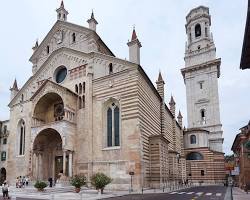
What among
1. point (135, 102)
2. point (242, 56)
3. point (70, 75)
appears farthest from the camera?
point (70, 75)

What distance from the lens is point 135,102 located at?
3228cm

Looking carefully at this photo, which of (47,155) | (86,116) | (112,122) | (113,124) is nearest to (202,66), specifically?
(112,122)

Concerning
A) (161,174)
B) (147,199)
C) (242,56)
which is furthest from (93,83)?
(242,56)

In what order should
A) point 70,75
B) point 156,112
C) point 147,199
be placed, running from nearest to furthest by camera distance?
point 147,199 < point 70,75 < point 156,112

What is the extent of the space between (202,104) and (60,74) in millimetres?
40054

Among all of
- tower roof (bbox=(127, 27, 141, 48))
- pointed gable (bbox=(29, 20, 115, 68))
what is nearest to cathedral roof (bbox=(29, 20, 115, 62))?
pointed gable (bbox=(29, 20, 115, 68))

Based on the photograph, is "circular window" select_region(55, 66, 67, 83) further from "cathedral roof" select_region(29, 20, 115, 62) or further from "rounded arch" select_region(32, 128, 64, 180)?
"rounded arch" select_region(32, 128, 64, 180)

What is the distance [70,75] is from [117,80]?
7541 millimetres

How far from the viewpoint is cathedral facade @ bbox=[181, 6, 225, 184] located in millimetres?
62562

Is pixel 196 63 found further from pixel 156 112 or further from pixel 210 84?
pixel 156 112

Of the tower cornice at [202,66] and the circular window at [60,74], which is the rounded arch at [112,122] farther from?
the tower cornice at [202,66]

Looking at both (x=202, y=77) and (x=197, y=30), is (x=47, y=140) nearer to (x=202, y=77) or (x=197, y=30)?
(x=202, y=77)

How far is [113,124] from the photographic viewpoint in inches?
1336

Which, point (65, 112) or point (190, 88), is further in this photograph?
point (190, 88)
